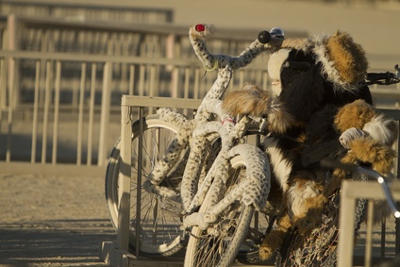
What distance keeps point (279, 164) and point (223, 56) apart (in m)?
0.86

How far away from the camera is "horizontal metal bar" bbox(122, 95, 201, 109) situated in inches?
226

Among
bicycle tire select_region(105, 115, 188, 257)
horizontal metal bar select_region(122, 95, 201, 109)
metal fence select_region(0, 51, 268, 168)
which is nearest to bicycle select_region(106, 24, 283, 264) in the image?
bicycle tire select_region(105, 115, 188, 257)

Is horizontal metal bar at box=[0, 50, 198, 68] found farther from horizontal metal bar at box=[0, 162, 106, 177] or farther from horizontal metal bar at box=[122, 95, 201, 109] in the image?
horizontal metal bar at box=[122, 95, 201, 109]

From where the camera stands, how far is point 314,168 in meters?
5.08

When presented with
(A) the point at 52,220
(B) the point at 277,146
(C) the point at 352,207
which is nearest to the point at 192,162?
(B) the point at 277,146

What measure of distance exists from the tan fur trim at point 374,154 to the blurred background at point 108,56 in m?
1.11

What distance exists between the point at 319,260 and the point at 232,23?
22132mm

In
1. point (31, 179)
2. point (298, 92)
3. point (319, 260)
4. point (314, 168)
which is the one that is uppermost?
point (298, 92)

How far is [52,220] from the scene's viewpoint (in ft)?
26.6

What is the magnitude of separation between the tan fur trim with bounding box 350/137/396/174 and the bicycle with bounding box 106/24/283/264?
0.44 meters

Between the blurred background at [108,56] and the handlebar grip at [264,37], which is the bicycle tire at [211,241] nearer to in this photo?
the handlebar grip at [264,37]

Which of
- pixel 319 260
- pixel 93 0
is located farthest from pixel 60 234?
pixel 93 0

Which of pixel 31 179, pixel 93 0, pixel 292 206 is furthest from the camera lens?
pixel 93 0

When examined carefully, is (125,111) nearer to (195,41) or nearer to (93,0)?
(195,41)
